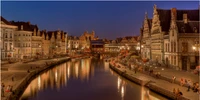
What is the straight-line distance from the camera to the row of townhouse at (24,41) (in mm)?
57591

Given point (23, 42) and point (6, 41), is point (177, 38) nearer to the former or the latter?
point (6, 41)

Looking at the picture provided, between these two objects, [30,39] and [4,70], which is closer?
[4,70]

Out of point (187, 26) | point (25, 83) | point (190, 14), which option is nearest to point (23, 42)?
point (25, 83)

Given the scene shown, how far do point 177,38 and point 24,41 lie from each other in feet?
169

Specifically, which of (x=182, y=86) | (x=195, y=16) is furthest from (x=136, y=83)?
(x=195, y=16)

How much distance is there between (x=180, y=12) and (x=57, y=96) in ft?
96.7

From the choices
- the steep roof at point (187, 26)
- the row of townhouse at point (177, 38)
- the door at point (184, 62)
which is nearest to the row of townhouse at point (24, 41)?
the row of townhouse at point (177, 38)

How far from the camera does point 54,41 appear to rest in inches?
4358

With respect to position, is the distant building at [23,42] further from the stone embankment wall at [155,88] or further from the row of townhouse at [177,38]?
the stone embankment wall at [155,88]

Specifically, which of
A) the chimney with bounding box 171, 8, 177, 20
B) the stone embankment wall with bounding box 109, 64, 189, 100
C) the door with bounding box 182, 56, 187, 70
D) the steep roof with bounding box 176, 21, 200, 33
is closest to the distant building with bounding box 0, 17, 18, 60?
the stone embankment wall with bounding box 109, 64, 189, 100

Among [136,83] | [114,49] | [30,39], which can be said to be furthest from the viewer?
[114,49]

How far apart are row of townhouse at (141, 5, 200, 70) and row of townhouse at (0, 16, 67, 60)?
113ft

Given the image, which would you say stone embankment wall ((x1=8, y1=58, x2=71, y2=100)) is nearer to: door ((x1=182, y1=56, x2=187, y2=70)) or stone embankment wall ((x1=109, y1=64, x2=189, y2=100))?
stone embankment wall ((x1=109, y1=64, x2=189, y2=100))

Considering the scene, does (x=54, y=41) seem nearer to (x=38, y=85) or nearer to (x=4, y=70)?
(x=4, y=70)
